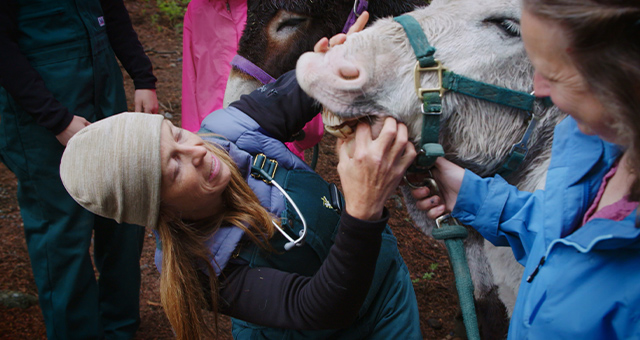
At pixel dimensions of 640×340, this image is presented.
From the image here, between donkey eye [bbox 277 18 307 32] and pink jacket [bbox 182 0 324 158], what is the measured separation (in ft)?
1.26

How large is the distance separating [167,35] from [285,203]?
630 cm

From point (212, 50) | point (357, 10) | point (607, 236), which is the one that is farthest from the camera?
point (212, 50)

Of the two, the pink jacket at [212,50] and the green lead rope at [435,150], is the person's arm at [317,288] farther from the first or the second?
the pink jacket at [212,50]

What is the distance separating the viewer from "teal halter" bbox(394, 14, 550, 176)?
129 centimetres

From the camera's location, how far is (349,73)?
123 centimetres

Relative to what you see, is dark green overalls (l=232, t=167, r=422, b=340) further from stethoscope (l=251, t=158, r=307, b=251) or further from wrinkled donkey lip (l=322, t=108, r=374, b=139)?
wrinkled donkey lip (l=322, t=108, r=374, b=139)

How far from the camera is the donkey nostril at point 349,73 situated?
123cm

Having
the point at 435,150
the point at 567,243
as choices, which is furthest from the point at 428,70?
the point at 567,243

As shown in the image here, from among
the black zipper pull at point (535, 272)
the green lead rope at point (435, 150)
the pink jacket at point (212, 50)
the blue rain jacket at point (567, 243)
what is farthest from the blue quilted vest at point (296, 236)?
the pink jacket at point (212, 50)

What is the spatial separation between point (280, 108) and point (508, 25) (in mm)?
846

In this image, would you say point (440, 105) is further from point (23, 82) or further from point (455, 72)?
point (23, 82)

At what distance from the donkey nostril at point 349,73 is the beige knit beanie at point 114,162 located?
584 millimetres

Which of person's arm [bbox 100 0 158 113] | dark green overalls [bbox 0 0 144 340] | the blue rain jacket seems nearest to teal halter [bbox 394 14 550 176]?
the blue rain jacket

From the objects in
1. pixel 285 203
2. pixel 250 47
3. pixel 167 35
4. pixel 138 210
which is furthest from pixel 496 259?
pixel 167 35
